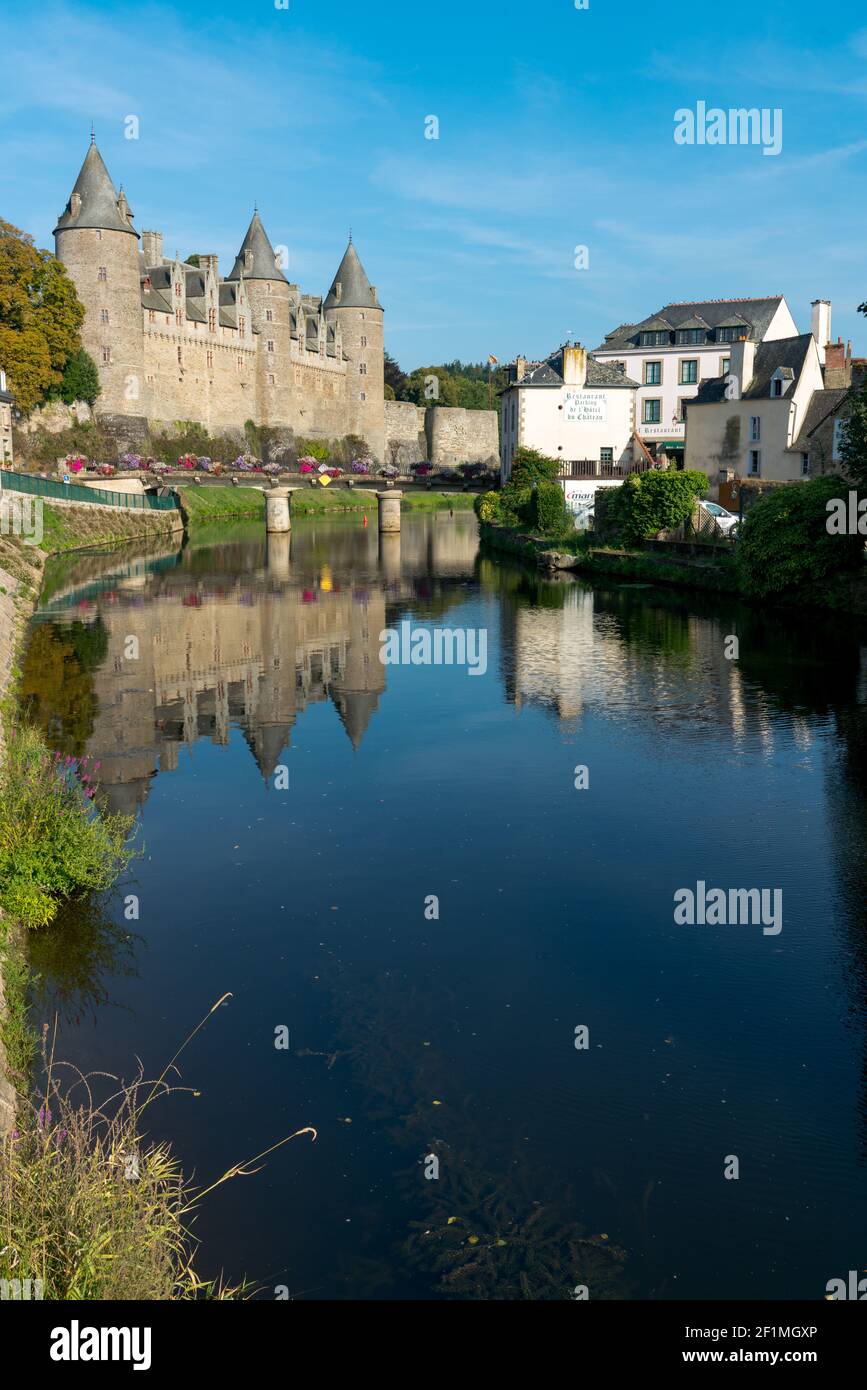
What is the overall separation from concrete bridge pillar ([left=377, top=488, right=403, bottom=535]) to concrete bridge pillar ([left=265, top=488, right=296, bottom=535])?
514 centimetres

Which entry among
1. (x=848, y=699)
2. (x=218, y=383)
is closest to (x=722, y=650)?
(x=848, y=699)

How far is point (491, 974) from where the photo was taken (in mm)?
10258

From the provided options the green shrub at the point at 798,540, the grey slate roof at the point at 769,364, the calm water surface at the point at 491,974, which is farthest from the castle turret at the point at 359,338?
the calm water surface at the point at 491,974

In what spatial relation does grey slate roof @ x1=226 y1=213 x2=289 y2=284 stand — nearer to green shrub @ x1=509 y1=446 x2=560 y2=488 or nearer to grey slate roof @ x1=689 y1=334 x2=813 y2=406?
green shrub @ x1=509 y1=446 x2=560 y2=488

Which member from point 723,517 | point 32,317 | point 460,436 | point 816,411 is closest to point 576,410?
point 816,411

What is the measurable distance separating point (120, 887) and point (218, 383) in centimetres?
7690

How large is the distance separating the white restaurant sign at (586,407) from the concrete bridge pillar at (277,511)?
14560 millimetres

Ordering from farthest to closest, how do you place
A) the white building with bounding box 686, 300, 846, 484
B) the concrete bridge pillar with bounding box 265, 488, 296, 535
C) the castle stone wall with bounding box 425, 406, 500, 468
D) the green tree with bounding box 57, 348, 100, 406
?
the castle stone wall with bounding box 425, 406, 500, 468
the green tree with bounding box 57, 348, 100, 406
the concrete bridge pillar with bounding box 265, 488, 296, 535
the white building with bounding box 686, 300, 846, 484

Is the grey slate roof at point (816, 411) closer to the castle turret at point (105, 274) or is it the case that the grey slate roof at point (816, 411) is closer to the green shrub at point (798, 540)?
the green shrub at point (798, 540)

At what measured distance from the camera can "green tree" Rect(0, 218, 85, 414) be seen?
6062 centimetres

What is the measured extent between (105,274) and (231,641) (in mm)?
51366

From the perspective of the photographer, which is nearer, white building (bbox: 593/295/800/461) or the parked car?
the parked car

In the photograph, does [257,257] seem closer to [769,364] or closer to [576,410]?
[576,410]

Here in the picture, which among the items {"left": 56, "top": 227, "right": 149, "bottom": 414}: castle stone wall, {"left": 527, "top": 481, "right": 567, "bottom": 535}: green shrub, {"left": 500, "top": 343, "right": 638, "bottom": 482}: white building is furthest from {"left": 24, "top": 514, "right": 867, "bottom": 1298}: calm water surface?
{"left": 56, "top": 227, "right": 149, "bottom": 414}: castle stone wall
